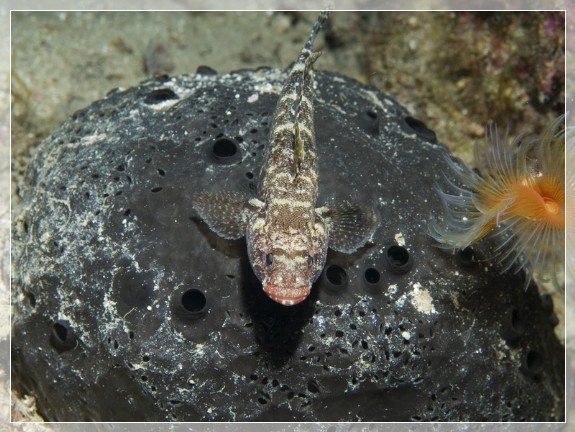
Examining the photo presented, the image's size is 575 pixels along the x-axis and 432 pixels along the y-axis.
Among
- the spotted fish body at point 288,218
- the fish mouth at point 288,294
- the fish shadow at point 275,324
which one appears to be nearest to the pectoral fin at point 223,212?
the spotted fish body at point 288,218

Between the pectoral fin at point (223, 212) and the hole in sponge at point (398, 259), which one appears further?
the hole in sponge at point (398, 259)

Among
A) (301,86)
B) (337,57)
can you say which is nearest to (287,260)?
(301,86)

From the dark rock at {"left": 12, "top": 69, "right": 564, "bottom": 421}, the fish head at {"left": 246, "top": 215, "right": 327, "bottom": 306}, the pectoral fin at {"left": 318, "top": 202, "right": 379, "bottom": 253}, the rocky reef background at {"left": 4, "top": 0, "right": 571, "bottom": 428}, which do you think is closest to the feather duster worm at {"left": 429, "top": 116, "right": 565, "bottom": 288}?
the dark rock at {"left": 12, "top": 69, "right": 564, "bottom": 421}

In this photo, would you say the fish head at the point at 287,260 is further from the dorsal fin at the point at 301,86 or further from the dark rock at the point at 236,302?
the dorsal fin at the point at 301,86

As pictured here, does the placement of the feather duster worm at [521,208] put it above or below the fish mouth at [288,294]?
above

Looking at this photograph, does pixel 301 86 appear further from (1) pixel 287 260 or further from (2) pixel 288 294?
(2) pixel 288 294

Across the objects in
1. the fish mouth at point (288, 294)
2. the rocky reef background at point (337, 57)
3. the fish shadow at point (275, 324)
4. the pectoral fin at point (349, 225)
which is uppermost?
the rocky reef background at point (337, 57)
